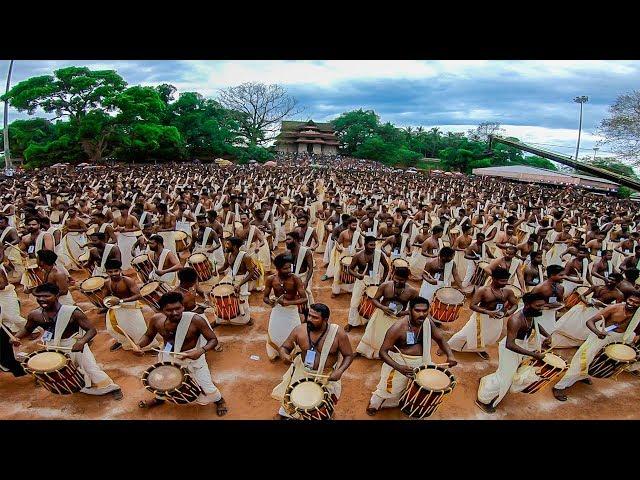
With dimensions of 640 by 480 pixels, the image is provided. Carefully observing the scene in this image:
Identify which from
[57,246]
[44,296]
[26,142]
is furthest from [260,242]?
[26,142]

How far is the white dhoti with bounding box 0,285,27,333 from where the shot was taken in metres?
6.04

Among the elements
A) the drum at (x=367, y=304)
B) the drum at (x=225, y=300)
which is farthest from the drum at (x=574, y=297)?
the drum at (x=225, y=300)

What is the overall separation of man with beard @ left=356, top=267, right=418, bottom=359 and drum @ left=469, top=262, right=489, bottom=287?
334cm

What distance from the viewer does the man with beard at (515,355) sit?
468cm

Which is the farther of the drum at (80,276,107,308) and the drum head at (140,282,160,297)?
the drum at (80,276,107,308)

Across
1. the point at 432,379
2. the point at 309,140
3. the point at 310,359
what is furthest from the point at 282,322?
the point at 309,140

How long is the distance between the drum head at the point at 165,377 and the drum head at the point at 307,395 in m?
1.19

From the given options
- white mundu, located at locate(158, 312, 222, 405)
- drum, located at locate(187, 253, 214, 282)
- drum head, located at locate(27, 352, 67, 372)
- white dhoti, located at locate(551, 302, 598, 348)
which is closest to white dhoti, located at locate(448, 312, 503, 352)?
white dhoti, located at locate(551, 302, 598, 348)

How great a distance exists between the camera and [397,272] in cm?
534

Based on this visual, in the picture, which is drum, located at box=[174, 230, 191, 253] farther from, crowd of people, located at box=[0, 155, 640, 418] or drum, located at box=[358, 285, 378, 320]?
drum, located at box=[358, 285, 378, 320]

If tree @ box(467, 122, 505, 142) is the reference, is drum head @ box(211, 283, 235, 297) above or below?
below

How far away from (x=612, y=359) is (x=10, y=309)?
8566 mm

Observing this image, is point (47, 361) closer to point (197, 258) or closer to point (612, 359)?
point (197, 258)
